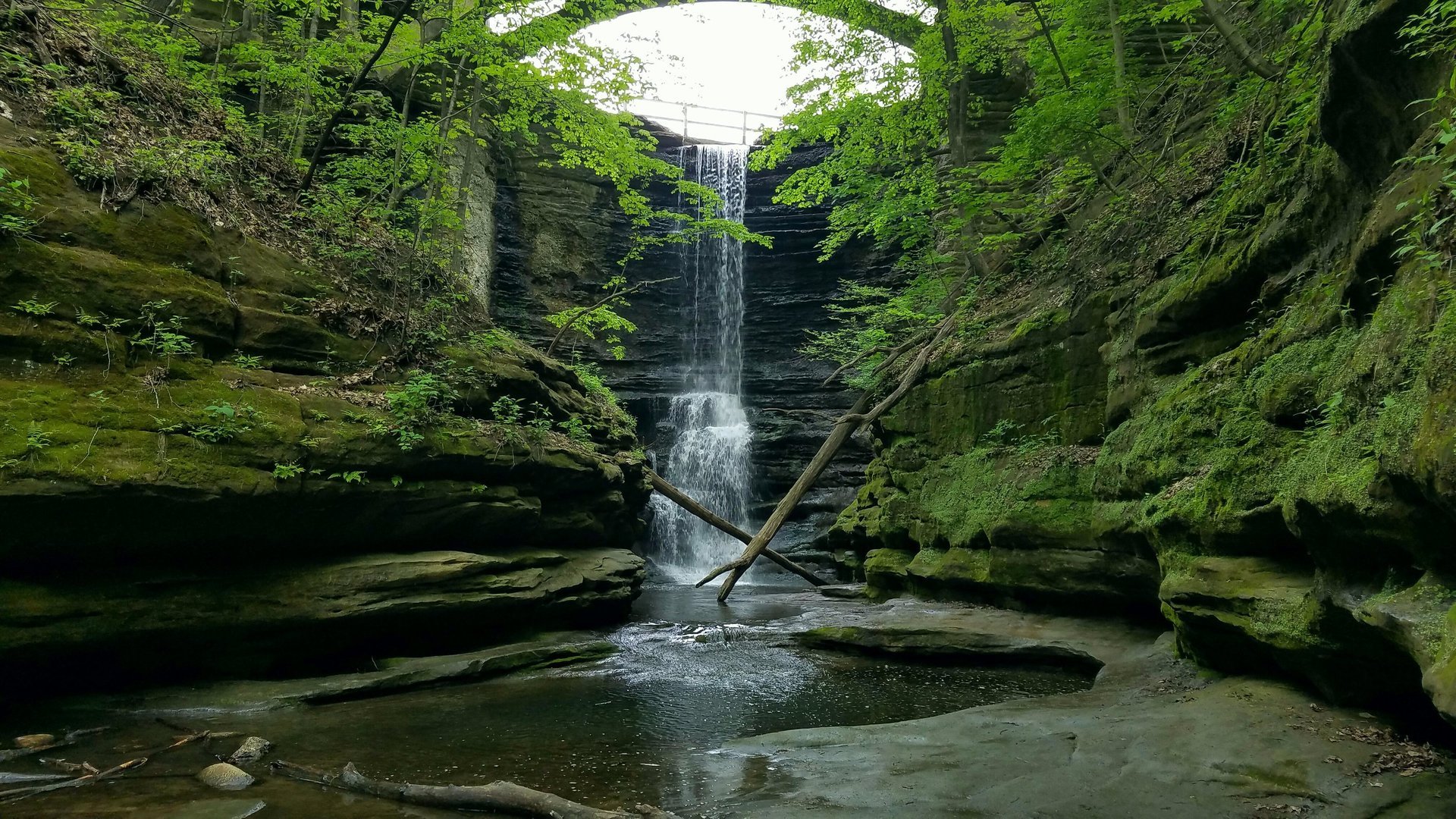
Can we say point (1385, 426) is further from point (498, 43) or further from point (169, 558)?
point (498, 43)

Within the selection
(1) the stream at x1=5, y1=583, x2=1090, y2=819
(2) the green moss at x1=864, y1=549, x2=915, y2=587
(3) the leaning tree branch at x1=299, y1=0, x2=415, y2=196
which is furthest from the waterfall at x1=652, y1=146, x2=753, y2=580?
(3) the leaning tree branch at x1=299, y1=0, x2=415, y2=196

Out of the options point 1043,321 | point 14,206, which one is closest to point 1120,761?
point 1043,321

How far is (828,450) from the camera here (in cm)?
1530

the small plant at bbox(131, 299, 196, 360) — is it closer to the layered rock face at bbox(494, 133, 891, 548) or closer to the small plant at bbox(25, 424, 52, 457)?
the small plant at bbox(25, 424, 52, 457)

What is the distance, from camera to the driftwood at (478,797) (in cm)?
387

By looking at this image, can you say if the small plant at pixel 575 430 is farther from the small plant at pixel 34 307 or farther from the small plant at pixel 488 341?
the small plant at pixel 34 307

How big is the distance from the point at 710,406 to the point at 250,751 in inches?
803

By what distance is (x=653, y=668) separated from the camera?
8.30m

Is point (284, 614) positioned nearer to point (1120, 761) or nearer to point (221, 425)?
point (221, 425)

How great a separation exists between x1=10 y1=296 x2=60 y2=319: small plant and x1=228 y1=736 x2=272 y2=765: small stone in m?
3.98

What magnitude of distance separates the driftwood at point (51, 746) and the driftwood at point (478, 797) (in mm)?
2051

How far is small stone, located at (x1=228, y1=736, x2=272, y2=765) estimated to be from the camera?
4988 millimetres

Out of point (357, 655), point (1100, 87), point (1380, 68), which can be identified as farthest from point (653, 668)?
point (1100, 87)

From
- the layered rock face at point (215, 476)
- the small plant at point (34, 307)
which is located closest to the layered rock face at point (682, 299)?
the layered rock face at point (215, 476)
